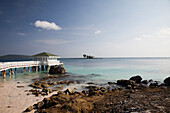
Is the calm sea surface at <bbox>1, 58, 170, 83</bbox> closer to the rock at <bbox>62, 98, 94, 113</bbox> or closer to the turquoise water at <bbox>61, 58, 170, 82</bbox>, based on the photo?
the turquoise water at <bbox>61, 58, 170, 82</bbox>

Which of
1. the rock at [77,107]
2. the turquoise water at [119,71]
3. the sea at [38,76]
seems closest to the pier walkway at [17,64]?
the sea at [38,76]

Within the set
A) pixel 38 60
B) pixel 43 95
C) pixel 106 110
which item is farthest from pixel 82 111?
pixel 38 60

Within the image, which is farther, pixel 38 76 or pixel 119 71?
pixel 119 71

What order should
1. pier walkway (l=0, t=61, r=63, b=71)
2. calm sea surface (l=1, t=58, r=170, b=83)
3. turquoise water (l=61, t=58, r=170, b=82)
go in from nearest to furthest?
→ pier walkway (l=0, t=61, r=63, b=71) < calm sea surface (l=1, t=58, r=170, b=83) < turquoise water (l=61, t=58, r=170, b=82)

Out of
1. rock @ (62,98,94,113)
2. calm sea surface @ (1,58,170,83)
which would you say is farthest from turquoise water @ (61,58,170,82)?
rock @ (62,98,94,113)

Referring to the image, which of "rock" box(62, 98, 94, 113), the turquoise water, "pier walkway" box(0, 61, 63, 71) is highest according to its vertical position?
"pier walkway" box(0, 61, 63, 71)

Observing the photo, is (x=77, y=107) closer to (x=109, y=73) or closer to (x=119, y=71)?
(x=109, y=73)

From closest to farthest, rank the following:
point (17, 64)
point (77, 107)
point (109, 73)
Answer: point (77, 107)
point (17, 64)
point (109, 73)

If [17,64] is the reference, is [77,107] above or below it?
below

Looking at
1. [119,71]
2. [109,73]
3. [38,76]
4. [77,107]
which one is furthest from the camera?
[119,71]

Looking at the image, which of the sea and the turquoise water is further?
the turquoise water

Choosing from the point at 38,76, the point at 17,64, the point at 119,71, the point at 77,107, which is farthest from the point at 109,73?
the point at 17,64

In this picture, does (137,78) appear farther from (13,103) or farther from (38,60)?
(38,60)

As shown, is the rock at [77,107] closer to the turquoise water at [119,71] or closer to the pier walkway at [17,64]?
the turquoise water at [119,71]
